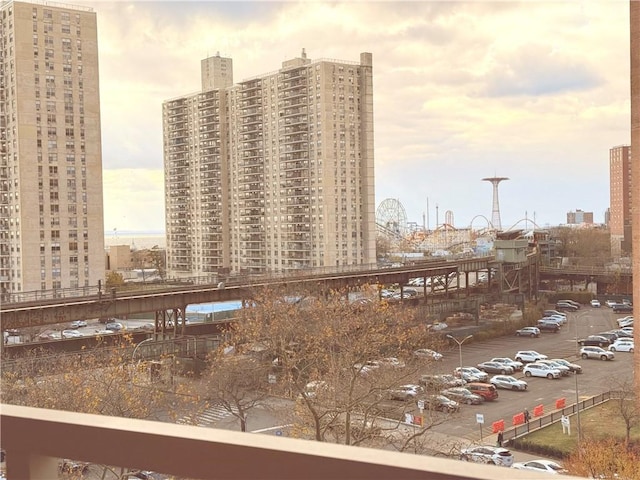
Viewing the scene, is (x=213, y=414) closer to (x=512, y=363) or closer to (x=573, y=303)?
(x=512, y=363)

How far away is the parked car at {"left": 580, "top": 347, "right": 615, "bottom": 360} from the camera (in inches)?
394

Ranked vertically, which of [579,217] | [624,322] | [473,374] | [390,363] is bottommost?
[473,374]

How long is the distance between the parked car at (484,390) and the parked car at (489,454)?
7.02ft

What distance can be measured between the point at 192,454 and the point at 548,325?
13.0m

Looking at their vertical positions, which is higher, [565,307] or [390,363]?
[390,363]

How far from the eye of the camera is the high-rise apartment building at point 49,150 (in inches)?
633

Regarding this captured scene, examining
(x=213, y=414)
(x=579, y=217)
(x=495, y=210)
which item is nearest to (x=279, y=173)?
(x=495, y=210)

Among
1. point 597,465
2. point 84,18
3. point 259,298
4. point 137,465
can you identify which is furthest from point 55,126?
point 137,465

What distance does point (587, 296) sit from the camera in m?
15.2

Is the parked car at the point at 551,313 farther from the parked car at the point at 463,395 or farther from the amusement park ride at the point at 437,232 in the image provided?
the parked car at the point at 463,395

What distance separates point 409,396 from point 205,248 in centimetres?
1852

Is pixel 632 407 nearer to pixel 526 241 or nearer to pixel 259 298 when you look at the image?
pixel 259 298

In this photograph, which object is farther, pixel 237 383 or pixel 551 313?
pixel 551 313

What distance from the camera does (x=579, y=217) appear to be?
71.2 ft
